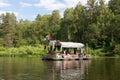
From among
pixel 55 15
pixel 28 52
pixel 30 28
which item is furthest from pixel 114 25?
pixel 30 28

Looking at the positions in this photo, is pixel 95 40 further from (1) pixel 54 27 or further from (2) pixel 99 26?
(1) pixel 54 27

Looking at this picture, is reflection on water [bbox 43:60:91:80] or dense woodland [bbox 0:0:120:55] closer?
reflection on water [bbox 43:60:91:80]

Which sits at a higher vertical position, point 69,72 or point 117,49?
point 69,72

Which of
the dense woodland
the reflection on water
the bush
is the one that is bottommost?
the bush

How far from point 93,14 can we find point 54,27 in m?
26.3

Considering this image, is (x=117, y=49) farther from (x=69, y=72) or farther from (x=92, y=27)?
(x=69, y=72)

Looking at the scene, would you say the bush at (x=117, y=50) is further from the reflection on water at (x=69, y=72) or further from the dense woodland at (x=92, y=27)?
the reflection on water at (x=69, y=72)

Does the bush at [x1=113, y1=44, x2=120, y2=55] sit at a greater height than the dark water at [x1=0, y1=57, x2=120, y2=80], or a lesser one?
lesser

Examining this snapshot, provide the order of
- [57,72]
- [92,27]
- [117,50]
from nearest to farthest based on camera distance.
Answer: [57,72] → [117,50] → [92,27]

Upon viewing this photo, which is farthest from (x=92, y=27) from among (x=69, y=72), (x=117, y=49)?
(x=69, y=72)

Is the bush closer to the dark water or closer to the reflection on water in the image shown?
the dark water

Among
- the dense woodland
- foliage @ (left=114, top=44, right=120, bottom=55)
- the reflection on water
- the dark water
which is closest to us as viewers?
the dark water

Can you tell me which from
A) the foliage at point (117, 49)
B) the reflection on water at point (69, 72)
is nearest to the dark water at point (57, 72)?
the reflection on water at point (69, 72)

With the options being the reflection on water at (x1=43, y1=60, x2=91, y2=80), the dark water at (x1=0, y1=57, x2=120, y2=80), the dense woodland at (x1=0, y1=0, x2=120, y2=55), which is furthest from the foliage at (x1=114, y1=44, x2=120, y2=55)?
the reflection on water at (x1=43, y1=60, x2=91, y2=80)
